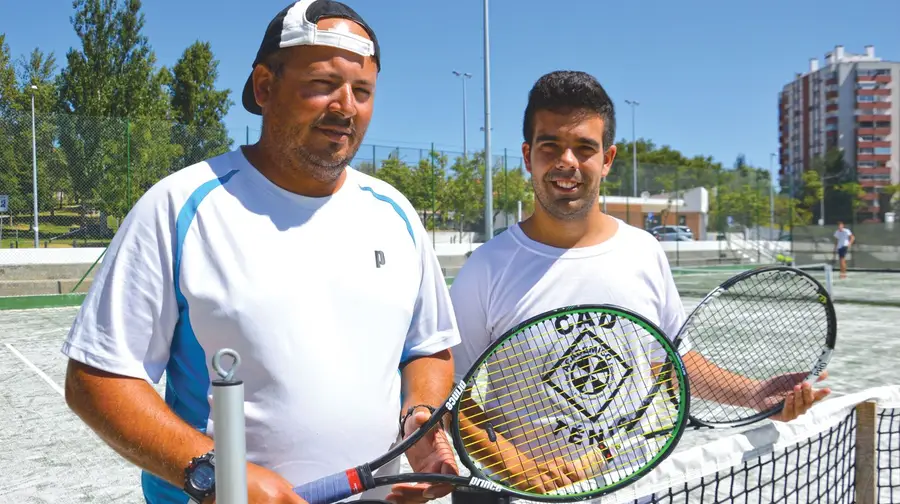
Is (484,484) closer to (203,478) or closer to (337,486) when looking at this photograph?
(337,486)

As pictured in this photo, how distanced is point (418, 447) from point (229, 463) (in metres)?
0.56

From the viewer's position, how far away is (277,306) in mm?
1349

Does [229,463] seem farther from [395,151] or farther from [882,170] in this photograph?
[882,170]

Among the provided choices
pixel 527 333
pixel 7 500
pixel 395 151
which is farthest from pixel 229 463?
pixel 395 151

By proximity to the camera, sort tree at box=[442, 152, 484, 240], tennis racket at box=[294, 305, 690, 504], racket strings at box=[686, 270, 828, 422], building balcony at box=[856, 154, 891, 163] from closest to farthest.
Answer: tennis racket at box=[294, 305, 690, 504]
racket strings at box=[686, 270, 828, 422]
tree at box=[442, 152, 484, 240]
building balcony at box=[856, 154, 891, 163]

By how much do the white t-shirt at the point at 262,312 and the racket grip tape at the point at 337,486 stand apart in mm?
104

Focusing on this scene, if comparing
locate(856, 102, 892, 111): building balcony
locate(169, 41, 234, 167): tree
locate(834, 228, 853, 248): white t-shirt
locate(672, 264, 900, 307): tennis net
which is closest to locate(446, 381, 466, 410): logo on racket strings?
locate(672, 264, 900, 307): tennis net

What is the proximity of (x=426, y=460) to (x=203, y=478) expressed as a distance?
0.42 m

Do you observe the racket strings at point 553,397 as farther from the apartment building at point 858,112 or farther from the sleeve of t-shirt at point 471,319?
the apartment building at point 858,112

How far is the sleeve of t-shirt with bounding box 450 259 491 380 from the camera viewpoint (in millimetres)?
1818

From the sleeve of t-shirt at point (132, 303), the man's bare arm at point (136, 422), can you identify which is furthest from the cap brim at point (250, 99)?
the man's bare arm at point (136, 422)

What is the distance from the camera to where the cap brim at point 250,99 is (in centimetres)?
154

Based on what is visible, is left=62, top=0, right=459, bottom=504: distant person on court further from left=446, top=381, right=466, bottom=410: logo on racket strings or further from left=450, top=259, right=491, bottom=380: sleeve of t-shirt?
left=450, top=259, right=491, bottom=380: sleeve of t-shirt

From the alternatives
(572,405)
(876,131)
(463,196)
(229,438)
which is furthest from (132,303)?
(876,131)
